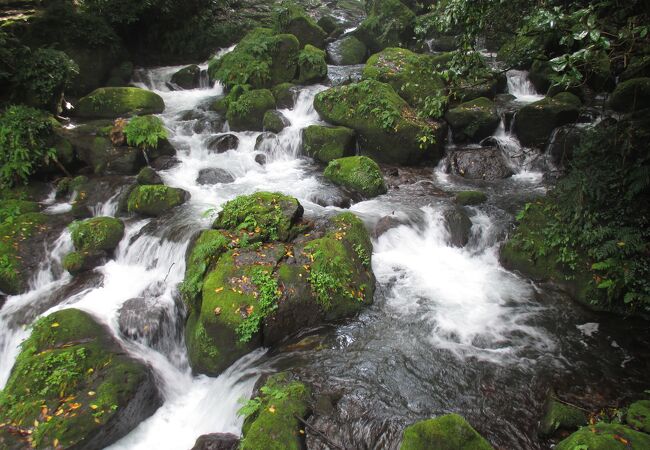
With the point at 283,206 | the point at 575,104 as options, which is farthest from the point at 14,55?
the point at 575,104

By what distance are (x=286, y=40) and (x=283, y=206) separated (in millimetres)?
9490

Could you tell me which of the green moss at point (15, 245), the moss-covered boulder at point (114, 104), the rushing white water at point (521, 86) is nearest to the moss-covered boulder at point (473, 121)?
the rushing white water at point (521, 86)

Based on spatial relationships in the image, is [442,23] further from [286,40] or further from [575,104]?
[286,40]

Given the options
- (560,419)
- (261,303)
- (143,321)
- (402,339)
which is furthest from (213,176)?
(560,419)

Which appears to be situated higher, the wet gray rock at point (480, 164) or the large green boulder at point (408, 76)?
the large green boulder at point (408, 76)

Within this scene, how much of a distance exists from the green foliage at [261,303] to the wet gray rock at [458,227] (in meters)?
4.27

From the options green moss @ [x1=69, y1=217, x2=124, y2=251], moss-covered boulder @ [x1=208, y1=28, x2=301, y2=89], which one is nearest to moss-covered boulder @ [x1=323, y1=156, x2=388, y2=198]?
green moss @ [x1=69, y1=217, x2=124, y2=251]

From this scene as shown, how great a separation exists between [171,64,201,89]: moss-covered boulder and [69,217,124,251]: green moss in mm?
9158

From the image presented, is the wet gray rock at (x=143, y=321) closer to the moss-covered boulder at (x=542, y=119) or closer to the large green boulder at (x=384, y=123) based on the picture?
the large green boulder at (x=384, y=123)

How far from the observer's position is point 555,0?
6.64m

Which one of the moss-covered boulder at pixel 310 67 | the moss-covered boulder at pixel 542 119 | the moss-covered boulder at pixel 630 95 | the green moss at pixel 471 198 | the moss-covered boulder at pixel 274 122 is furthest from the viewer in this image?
the moss-covered boulder at pixel 310 67

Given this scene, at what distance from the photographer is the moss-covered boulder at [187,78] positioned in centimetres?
1587

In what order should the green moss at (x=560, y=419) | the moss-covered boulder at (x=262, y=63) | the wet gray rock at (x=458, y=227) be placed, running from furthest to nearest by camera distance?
1. the moss-covered boulder at (x=262, y=63)
2. the wet gray rock at (x=458, y=227)
3. the green moss at (x=560, y=419)

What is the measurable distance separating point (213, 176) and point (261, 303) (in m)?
5.74
